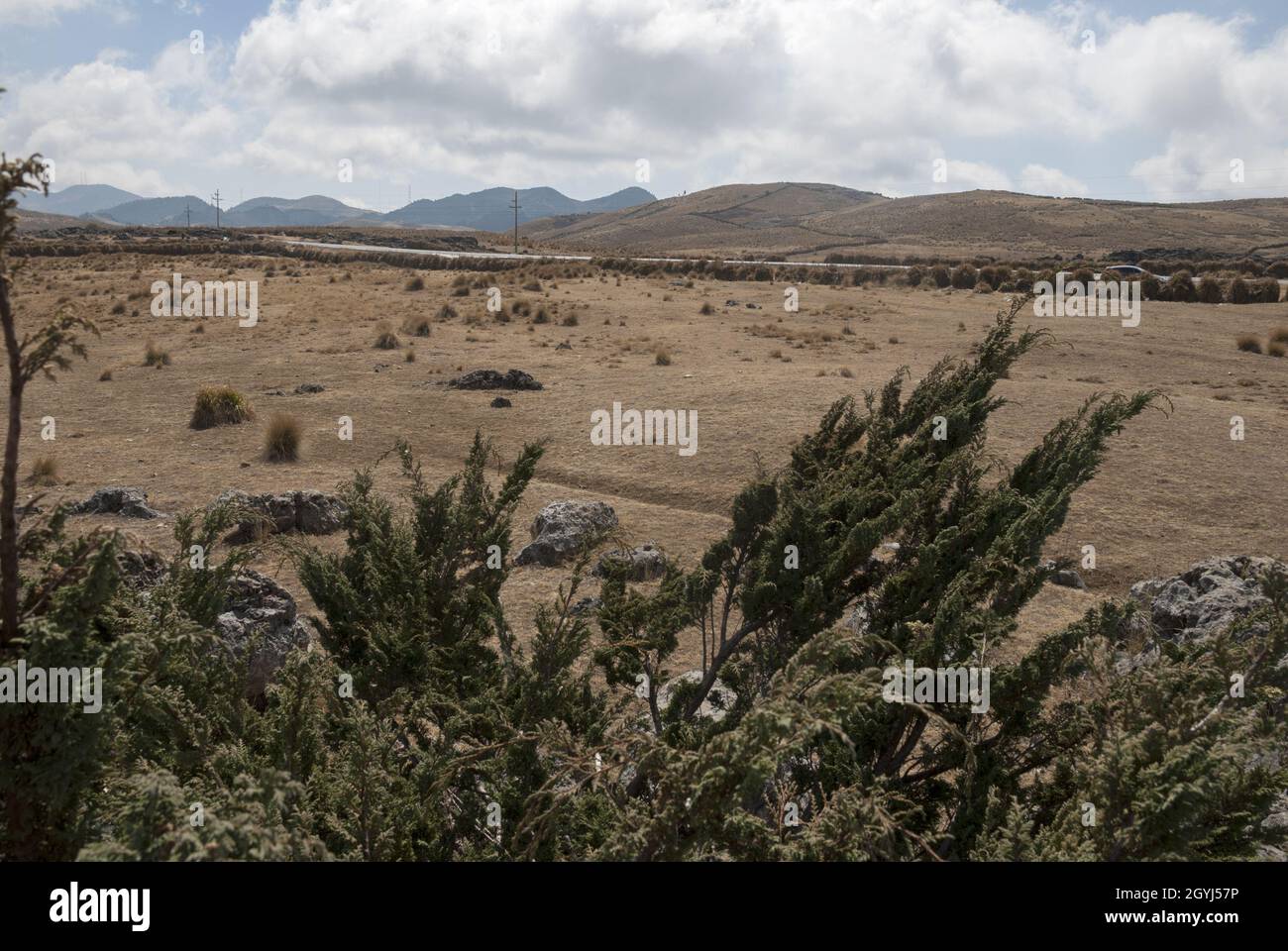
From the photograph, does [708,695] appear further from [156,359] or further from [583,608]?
[156,359]

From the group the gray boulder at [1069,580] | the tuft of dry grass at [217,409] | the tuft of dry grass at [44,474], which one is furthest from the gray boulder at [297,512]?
the gray boulder at [1069,580]

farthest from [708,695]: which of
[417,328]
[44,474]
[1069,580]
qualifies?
[417,328]

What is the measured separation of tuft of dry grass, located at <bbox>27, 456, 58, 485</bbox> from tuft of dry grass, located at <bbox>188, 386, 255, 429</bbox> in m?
3.69

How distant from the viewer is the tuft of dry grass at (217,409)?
1869cm

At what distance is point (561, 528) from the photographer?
12328 millimetres

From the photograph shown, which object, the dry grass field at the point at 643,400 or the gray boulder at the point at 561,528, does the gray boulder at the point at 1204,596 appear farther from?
the gray boulder at the point at 561,528

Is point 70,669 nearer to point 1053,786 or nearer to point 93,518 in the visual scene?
point 1053,786

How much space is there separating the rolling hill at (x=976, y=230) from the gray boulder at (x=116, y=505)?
8350cm

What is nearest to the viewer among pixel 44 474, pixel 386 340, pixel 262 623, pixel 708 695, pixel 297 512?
pixel 708 695

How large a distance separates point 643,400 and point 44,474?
11.9 m

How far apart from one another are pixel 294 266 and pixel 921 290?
38.5 metres

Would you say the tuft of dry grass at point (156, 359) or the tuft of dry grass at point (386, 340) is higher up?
the tuft of dry grass at point (386, 340)

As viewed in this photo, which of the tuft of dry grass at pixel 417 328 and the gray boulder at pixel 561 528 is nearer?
the gray boulder at pixel 561 528

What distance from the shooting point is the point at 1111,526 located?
12727 mm
